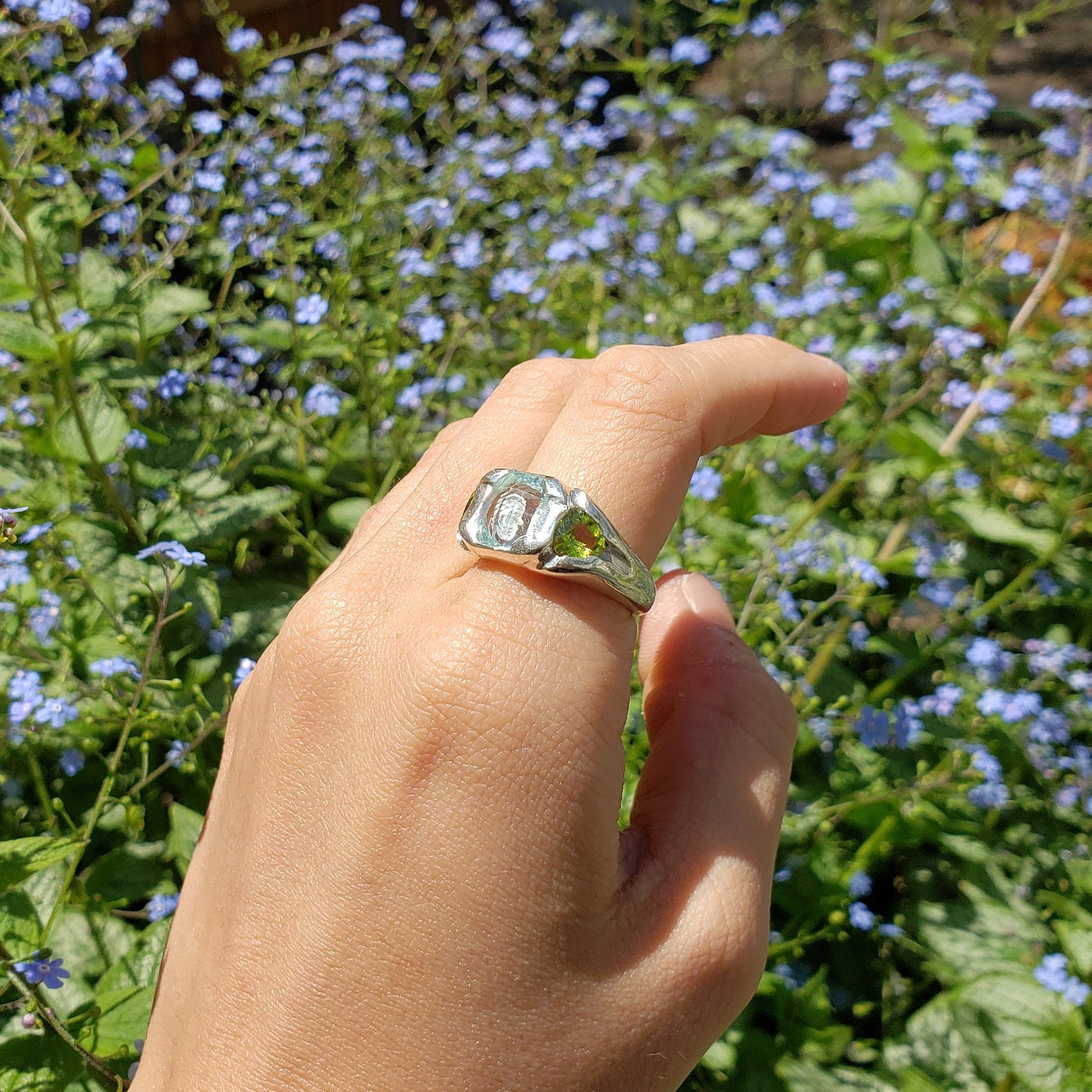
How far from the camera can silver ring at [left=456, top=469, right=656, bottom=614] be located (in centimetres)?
129

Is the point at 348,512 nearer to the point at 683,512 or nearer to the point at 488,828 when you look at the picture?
the point at 683,512

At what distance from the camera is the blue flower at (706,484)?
268cm

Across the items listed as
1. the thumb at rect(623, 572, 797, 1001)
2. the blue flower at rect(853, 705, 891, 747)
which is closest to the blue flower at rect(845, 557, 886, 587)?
the blue flower at rect(853, 705, 891, 747)

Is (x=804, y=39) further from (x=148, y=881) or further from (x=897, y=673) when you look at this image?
(x=148, y=881)

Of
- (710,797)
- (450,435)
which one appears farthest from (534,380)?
(710,797)

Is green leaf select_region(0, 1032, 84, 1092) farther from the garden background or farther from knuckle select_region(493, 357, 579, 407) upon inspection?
knuckle select_region(493, 357, 579, 407)

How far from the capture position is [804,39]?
28.9ft

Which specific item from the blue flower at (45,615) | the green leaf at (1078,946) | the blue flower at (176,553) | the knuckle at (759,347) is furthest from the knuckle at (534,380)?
the green leaf at (1078,946)

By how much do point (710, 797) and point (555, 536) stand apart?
1.52ft

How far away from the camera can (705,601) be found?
1.70 m

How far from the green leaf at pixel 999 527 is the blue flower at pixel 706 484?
935 mm

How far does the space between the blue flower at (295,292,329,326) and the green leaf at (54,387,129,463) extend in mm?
638

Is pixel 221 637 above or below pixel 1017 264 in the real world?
below

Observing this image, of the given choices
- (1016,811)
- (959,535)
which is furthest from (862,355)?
(1016,811)
